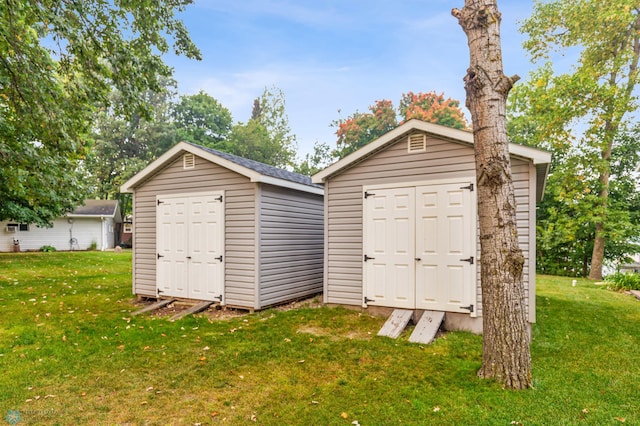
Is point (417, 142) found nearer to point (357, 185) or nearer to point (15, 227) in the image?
point (357, 185)

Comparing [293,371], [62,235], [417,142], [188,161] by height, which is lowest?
[293,371]

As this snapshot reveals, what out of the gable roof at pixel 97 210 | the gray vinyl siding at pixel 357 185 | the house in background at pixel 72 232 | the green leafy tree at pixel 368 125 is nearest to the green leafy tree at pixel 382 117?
the green leafy tree at pixel 368 125

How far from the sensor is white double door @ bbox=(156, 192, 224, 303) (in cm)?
679

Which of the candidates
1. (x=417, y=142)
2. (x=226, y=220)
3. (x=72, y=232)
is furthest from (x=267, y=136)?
(x=417, y=142)

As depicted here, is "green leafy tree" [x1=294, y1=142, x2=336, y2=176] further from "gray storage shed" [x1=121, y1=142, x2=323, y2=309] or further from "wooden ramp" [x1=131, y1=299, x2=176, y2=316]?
"wooden ramp" [x1=131, y1=299, x2=176, y2=316]

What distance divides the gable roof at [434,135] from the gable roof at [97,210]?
19.4 m

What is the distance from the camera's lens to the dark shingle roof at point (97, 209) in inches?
818

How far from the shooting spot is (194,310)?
6.46 m

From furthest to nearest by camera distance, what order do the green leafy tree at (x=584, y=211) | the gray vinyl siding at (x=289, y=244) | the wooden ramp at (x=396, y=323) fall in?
the green leafy tree at (x=584, y=211), the gray vinyl siding at (x=289, y=244), the wooden ramp at (x=396, y=323)

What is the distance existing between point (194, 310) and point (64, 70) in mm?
4715

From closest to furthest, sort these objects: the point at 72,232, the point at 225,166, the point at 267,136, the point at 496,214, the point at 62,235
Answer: the point at 496,214
the point at 225,166
the point at 62,235
the point at 72,232
the point at 267,136

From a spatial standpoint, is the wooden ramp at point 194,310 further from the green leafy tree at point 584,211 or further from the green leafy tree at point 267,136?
the green leafy tree at point 267,136

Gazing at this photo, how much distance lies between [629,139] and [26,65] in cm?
1757

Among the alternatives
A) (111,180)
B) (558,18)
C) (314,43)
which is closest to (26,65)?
(314,43)
